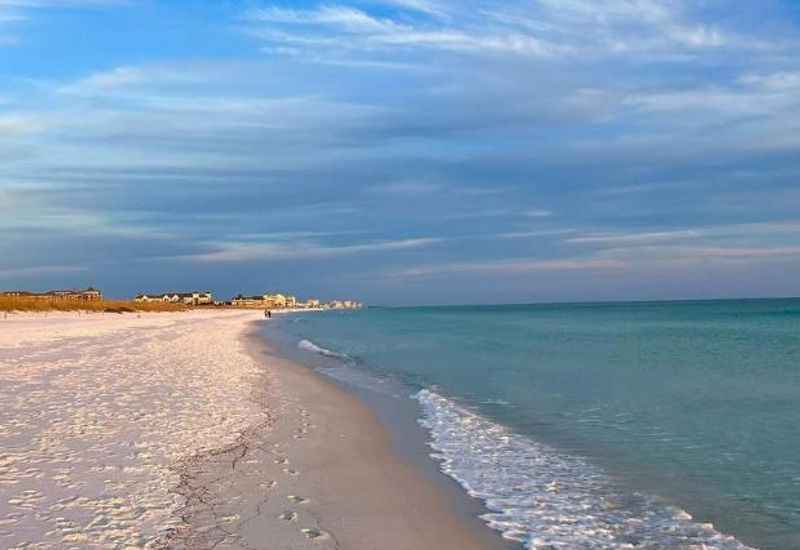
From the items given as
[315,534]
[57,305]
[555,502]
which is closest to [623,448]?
[555,502]

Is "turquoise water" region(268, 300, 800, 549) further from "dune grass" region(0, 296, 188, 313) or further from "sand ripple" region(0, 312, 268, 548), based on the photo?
"dune grass" region(0, 296, 188, 313)

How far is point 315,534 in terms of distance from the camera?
6.98 m

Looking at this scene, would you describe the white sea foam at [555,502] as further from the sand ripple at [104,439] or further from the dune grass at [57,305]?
the dune grass at [57,305]

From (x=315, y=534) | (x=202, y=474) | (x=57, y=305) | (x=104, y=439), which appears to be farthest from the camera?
(x=57, y=305)

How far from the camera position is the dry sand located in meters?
Result: 6.79

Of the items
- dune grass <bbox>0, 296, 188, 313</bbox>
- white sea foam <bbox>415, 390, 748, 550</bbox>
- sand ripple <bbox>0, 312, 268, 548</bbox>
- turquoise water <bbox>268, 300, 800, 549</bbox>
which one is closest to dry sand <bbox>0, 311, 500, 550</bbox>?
sand ripple <bbox>0, 312, 268, 548</bbox>

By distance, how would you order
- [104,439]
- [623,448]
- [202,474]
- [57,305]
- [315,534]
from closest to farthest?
[315,534] → [202,474] → [104,439] → [623,448] → [57,305]

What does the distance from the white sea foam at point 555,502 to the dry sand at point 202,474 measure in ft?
2.15

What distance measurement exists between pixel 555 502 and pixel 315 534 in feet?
10.8

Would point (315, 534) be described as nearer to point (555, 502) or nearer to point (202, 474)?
point (202, 474)

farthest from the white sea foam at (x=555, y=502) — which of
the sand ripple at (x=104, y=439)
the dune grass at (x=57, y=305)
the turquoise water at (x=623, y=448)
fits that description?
the dune grass at (x=57, y=305)

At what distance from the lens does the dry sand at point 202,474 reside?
6.79 m

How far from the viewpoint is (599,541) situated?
23.9 feet

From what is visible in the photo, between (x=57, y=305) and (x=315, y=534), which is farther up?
(x=57, y=305)
